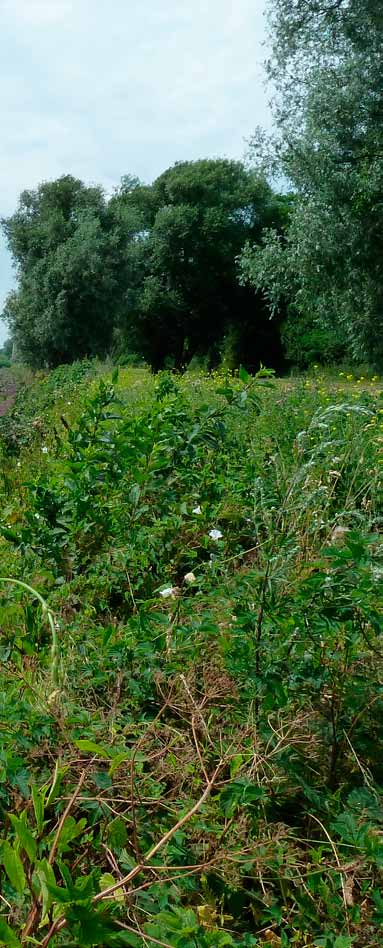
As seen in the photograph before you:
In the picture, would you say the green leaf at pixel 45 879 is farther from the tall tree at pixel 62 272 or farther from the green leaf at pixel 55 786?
the tall tree at pixel 62 272

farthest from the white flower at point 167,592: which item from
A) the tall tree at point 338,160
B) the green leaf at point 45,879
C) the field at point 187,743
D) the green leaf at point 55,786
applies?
the tall tree at point 338,160

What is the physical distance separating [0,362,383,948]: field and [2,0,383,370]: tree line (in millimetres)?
10122

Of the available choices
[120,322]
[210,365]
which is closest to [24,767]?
[120,322]

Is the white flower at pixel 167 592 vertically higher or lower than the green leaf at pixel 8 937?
higher

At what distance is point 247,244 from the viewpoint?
44.7 ft

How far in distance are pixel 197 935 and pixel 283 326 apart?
93.4 ft

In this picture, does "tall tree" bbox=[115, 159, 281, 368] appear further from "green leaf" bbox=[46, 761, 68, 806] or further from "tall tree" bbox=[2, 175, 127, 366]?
"green leaf" bbox=[46, 761, 68, 806]

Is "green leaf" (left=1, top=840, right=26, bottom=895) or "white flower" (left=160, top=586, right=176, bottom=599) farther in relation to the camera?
"white flower" (left=160, top=586, right=176, bottom=599)

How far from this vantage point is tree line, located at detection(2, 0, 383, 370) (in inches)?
459

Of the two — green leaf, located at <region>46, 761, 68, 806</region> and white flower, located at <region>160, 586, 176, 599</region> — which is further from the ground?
green leaf, located at <region>46, 761, 68, 806</region>

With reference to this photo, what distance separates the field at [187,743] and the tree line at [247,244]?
1012 centimetres

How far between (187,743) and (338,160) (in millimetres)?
11685

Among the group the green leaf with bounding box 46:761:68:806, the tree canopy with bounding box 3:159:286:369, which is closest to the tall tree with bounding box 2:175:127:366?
the tree canopy with bounding box 3:159:286:369

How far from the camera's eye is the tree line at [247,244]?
11656 mm
